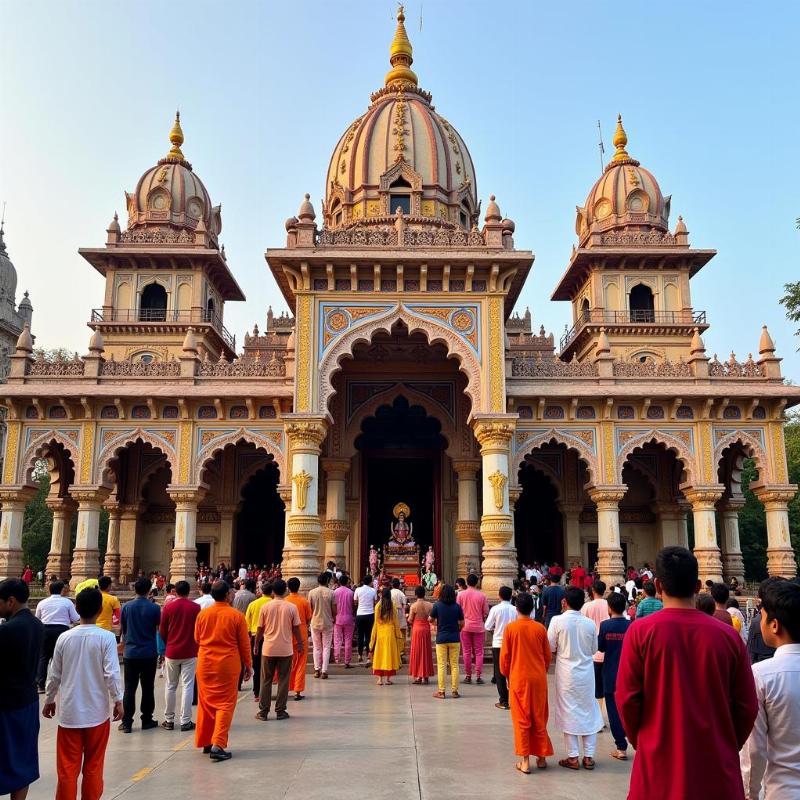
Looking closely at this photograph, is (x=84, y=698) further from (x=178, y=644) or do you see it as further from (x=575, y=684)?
(x=575, y=684)

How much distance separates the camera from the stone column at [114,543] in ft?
77.3

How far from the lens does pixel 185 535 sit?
2067cm

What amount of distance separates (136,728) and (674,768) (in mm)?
7176

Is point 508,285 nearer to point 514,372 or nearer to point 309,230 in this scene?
point 514,372

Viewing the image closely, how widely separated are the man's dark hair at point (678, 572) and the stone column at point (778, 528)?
18.8m

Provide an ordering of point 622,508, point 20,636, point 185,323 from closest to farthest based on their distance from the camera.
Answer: point 20,636
point 622,508
point 185,323

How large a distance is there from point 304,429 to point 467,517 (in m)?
6.23

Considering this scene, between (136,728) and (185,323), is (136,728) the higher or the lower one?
the lower one

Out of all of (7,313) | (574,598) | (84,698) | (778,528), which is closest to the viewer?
(84,698)

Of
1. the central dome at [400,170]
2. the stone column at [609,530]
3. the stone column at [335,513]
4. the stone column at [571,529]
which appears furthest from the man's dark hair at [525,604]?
the central dome at [400,170]

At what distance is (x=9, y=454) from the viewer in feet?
67.6

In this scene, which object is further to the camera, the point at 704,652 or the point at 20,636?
the point at 20,636

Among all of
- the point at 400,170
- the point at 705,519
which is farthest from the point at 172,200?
the point at 705,519

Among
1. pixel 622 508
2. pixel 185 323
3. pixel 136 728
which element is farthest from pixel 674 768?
pixel 185 323
